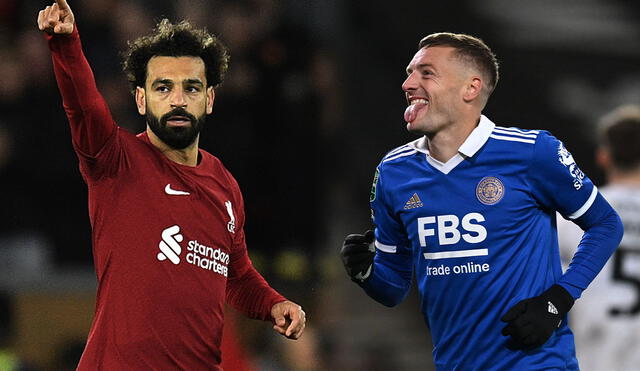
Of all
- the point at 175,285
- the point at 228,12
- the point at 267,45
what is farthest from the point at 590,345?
the point at 228,12

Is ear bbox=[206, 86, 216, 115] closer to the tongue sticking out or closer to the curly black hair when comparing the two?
the curly black hair

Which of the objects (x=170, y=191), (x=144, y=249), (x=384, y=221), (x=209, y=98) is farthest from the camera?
(x=384, y=221)

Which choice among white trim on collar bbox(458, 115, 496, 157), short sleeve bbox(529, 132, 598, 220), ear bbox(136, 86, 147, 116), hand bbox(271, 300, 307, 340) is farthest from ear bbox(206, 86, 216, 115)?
short sleeve bbox(529, 132, 598, 220)

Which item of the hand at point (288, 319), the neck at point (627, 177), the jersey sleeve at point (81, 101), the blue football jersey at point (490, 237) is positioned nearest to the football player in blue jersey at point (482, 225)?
the blue football jersey at point (490, 237)

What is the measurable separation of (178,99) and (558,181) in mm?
1591

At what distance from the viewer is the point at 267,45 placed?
9320 mm

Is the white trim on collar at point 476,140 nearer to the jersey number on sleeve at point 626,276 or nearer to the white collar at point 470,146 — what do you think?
the white collar at point 470,146

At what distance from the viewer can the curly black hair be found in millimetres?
4676

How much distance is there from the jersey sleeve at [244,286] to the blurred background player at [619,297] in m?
1.91

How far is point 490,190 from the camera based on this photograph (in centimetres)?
471

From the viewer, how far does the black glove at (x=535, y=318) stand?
14.5ft

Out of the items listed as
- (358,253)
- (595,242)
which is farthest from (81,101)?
(595,242)

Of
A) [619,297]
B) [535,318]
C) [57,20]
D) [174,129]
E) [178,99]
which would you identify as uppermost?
[57,20]

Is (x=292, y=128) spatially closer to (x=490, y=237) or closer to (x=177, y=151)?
(x=177, y=151)
